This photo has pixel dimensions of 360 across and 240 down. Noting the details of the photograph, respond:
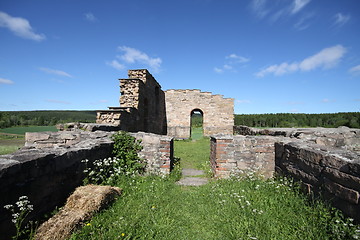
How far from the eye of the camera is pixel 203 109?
733 inches

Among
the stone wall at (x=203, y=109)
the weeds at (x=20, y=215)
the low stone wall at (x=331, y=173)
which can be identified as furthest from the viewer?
the stone wall at (x=203, y=109)

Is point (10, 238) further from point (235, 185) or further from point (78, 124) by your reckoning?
point (78, 124)

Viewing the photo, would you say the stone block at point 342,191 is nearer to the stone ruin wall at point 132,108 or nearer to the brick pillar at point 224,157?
the brick pillar at point 224,157

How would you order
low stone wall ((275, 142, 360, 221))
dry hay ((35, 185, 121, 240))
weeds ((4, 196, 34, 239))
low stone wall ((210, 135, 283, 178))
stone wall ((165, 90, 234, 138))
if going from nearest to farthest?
weeds ((4, 196, 34, 239)) < dry hay ((35, 185, 121, 240)) < low stone wall ((275, 142, 360, 221)) < low stone wall ((210, 135, 283, 178)) < stone wall ((165, 90, 234, 138))

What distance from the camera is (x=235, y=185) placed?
392 cm

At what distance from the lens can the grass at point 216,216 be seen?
222 cm

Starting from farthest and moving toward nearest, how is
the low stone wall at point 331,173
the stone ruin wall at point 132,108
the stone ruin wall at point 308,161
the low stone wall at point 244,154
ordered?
the stone ruin wall at point 132,108 < the low stone wall at point 244,154 < the stone ruin wall at point 308,161 < the low stone wall at point 331,173

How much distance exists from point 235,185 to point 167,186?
1564 millimetres

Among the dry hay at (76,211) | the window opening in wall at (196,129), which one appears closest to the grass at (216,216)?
the dry hay at (76,211)

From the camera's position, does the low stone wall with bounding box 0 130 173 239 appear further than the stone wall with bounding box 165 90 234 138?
No

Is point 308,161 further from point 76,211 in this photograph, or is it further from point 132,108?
point 132,108

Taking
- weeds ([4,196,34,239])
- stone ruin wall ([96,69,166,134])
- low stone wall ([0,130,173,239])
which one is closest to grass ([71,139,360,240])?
weeds ([4,196,34,239])

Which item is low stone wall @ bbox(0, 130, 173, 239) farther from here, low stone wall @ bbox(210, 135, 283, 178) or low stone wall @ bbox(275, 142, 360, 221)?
low stone wall @ bbox(275, 142, 360, 221)

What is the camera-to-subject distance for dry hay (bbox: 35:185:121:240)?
6.57 ft
